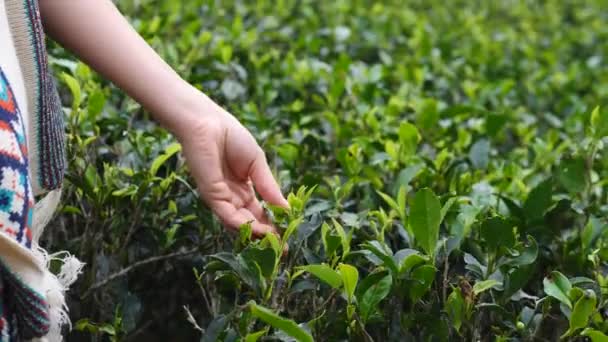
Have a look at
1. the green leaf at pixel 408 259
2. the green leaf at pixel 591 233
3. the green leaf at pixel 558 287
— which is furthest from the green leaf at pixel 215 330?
the green leaf at pixel 591 233

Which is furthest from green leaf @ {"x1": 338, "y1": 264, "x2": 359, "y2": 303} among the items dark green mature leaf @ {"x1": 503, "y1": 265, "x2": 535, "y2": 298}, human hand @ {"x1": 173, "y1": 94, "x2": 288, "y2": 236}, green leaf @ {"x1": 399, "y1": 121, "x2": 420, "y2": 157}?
green leaf @ {"x1": 399, "y1": 121, "x2": 420, "y2": 157}

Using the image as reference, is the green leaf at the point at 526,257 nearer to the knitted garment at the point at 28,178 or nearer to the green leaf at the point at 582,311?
the green leaf at the point at 582,311

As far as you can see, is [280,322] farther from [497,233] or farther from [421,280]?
[497,233]

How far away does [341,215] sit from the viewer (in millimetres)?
1946

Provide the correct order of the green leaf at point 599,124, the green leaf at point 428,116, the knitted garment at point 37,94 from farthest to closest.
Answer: the green leaf at point 428,116, the green leaf at point 599,124, the knitted garment at point 37,94

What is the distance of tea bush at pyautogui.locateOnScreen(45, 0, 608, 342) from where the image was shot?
5.52ft

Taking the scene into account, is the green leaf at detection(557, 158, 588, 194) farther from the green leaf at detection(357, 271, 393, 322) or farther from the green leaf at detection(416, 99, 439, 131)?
the green leaf at detection(357, 271, 393, 322)

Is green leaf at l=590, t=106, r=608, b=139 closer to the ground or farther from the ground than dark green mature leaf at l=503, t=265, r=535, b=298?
farther from the ground

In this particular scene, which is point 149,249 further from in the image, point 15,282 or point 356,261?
point 15,282

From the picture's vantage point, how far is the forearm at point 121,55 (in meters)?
1.65

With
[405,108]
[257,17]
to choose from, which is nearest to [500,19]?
[257,17]

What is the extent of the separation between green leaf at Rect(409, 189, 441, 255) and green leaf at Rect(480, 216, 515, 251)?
11 centimetres

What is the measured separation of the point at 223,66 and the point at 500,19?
8.62 feet

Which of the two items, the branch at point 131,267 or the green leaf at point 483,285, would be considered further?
the branch at point 131,267
